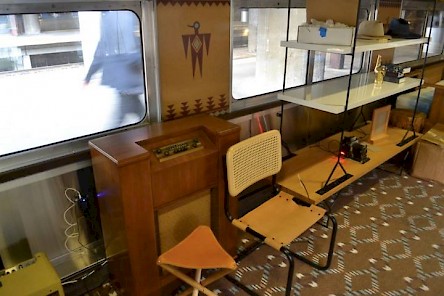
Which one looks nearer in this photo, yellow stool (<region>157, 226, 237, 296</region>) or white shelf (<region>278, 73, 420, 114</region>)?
yellow stool (<region>157, 226, 237, 296</region>)

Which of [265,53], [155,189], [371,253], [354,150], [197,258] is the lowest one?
[371,253]

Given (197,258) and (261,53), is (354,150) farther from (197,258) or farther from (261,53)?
(197,258)

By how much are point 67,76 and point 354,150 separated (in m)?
2.05

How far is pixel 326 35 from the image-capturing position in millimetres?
2201

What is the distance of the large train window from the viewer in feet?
8.52

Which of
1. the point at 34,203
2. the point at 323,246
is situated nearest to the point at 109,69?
the point at 34,203

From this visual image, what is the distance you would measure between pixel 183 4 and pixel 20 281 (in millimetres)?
1634

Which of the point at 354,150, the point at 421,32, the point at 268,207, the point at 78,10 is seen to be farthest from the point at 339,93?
the point at 421,32

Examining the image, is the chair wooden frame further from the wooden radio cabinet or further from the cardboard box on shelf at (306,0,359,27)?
the cardboard box on shelf at (306,0,359,27)

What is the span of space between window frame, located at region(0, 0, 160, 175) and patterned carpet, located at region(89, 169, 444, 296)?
86cm

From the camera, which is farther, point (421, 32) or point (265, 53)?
point (421, 32)

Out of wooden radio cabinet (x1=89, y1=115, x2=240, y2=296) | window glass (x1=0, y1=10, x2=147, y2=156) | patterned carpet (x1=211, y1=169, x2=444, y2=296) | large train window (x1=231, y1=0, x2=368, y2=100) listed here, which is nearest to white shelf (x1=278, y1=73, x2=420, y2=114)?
large train window (x1=231, y1=0, x2=368, y2=100)

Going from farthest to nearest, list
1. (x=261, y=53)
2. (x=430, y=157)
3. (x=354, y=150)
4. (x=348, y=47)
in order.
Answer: (x=430, y=157), (x=261, y=53), (x=354, y=150), (x=348, y=47)

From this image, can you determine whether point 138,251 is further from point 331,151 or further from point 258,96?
point 331,151
